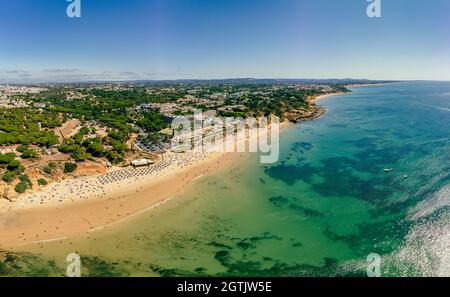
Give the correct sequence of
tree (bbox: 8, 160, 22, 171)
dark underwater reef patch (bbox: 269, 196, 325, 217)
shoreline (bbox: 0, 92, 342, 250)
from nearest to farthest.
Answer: shoreline (bbox: 0, 92, 342, 250) → dark underwater reef patch (bbox: 269, 196, 325, 217) → tree (bbox: 8, 160, 22, 171)

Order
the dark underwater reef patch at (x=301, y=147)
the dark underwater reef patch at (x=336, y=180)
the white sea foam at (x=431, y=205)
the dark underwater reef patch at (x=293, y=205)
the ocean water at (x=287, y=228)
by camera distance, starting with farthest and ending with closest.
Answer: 1. the dark underwater reef patch at (x=301, y=147)
2. the dark underwater reef patch at (x=336, y=180)
3. the dark underwater reef patch at (x=293, y=205)
4. the white sea foam at (x=431, y=205)
5. the ocean water at (x=287, y=228)

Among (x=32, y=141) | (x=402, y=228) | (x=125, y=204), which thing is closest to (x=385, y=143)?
(x=402, y=228)

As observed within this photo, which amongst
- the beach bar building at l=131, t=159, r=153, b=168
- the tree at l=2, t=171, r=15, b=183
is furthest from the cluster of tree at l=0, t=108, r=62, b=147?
the beach bar building at l=131, t=159, r=153, b=168

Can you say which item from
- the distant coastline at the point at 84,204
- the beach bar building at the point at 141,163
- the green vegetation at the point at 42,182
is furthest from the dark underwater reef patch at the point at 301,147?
the green vegetation at the point at 42,182

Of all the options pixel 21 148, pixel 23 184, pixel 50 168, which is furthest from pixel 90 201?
pixel 21 148

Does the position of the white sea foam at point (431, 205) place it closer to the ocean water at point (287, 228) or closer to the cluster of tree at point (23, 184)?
the ocean water at point (287, 228)

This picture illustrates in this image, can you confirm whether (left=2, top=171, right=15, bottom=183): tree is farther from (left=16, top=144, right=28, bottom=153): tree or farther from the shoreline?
(left=16, top=144, right=28, bottom=153): tree
